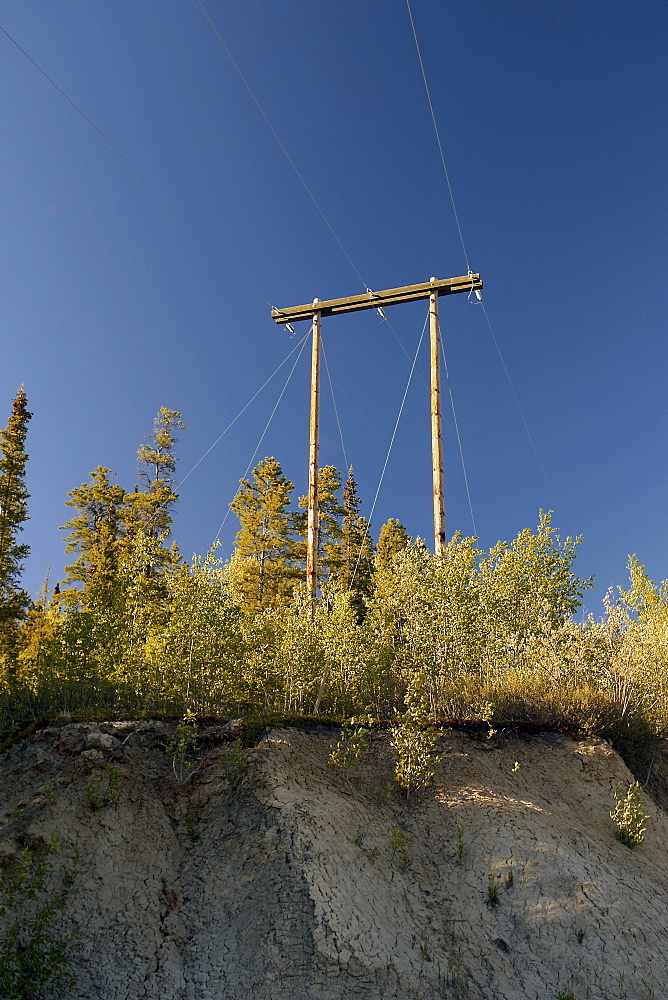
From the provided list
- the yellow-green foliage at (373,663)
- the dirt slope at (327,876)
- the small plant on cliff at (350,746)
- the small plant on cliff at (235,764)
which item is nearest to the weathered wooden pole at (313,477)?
the yellow-green foliage at (373,663)

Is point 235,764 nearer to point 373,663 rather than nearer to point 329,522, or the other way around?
point 373,663

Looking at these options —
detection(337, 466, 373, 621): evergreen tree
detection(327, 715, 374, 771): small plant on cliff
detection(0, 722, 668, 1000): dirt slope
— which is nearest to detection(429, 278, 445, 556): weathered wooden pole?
detection(327, 715, 374, 771): small plant on cliff

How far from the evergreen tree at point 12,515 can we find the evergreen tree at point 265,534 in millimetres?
11064

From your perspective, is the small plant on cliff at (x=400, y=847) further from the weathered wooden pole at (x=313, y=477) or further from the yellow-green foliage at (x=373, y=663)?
the weathered wooden pole at (x=313, y=477)

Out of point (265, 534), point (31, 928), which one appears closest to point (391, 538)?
point (265, 534)

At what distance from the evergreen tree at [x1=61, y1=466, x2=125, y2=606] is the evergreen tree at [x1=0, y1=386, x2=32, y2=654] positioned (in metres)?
8.16

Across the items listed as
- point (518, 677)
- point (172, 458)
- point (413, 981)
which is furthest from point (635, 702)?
point (172, 458)

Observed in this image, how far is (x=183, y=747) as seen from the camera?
9.80m

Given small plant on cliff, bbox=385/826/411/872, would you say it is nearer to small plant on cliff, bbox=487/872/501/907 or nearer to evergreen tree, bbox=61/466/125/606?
small plant on cliff, bbox=487/872/501/907

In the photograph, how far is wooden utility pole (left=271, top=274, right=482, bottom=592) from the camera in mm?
19141

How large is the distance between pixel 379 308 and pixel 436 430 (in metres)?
5.39

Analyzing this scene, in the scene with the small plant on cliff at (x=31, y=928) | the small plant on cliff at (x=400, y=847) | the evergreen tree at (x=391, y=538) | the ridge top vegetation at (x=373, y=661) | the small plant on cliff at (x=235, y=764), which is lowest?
the small plant on cliff at (x=31, y=928)

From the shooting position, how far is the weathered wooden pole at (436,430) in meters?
18.5

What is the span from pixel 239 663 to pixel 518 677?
5686 millimetres
